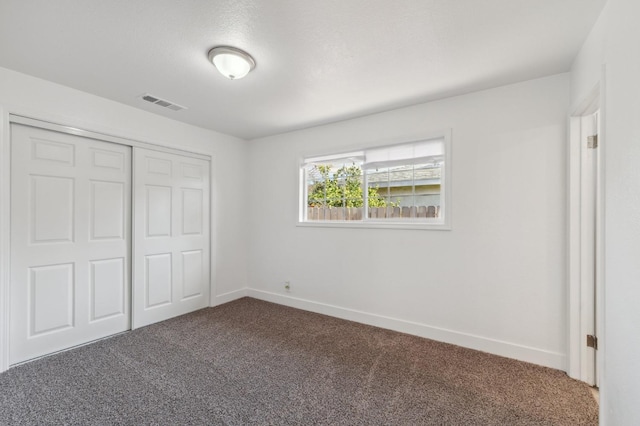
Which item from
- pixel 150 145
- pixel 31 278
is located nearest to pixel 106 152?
pixel 150 145

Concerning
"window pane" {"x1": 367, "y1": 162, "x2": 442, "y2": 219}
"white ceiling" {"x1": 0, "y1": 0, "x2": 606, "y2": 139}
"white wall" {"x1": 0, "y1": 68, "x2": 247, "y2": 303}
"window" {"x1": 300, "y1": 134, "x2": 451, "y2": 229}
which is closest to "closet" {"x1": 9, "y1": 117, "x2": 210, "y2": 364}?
"white wall" {"x1": 0, "y1": 68, "x2": 247, "y2": 303}

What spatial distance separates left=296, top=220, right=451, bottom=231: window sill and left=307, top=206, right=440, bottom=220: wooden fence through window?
87 millimetres

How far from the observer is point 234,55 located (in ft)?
6.52

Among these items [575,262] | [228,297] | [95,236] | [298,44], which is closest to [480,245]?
[575,262]

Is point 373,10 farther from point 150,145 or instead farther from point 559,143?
point 150,145

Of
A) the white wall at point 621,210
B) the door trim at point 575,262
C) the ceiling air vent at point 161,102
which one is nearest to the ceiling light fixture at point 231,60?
the ceiling air vent at point 161,102

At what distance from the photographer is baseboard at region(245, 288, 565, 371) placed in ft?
7.71

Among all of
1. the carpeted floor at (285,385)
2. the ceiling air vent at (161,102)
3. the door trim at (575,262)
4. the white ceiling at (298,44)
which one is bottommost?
the carpeted floor at (285,385)

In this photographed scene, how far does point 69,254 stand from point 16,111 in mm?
1281

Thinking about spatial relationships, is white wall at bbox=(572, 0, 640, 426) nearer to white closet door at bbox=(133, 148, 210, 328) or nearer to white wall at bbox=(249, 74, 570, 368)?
white wall at bbox=(249, 74, 570, 368)

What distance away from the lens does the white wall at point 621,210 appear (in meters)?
1.20

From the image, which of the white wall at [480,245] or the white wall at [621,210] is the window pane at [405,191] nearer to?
the white wall at [480,245]

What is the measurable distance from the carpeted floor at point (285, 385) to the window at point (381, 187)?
1.32 m

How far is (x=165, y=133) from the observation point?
337 cm
